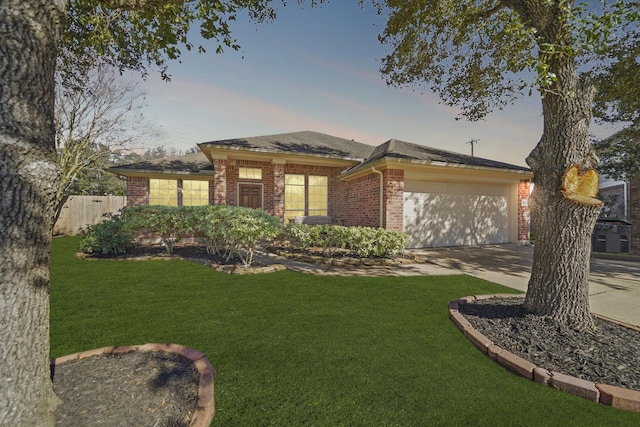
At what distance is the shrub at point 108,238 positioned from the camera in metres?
7.70

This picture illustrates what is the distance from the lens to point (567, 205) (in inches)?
126

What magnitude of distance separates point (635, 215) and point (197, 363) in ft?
67.0

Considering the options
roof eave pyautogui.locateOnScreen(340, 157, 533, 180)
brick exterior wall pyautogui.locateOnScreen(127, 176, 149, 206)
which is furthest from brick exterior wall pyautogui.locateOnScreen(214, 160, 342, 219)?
brick exterior wall pyautogui.locateOnScreen(127, 176, 149, 206)

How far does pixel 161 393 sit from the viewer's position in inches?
79.0

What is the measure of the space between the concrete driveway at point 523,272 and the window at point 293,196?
5698mm

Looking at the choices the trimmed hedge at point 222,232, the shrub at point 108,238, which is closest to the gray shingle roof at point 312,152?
the trimmed hedge at point 222,232

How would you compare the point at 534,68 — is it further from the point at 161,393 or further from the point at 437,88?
the point at 437,88

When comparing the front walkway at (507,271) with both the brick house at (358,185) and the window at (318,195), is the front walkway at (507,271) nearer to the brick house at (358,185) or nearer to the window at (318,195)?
the brick house at (358,185)

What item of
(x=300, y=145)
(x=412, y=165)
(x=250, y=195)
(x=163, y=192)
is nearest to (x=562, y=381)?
(x=412, y=165)

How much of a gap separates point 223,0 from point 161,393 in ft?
19.3

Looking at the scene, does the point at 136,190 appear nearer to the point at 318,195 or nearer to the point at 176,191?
the point at 176,191

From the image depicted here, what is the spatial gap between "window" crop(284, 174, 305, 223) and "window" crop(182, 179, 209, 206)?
380 cm

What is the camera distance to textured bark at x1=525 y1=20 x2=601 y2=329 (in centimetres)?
320

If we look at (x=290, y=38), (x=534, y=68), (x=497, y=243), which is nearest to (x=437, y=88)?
(x=290, y=38)
